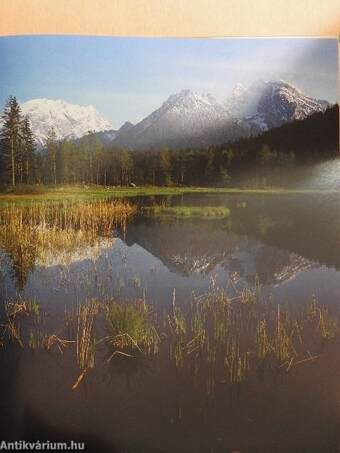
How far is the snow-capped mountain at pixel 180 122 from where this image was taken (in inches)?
72.1

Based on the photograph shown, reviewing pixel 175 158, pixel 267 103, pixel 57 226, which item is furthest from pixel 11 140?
pixel 267 103

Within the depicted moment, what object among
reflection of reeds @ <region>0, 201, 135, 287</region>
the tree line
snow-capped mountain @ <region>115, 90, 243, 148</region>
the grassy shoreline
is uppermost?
snow-capped mountain @ <region>115, 90, 243, 148</region>

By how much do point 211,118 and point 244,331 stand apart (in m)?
0.81

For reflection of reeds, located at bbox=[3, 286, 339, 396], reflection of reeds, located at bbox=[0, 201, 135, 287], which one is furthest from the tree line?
reflection of reeds, located at bbox=[3, 286, 339, 396]

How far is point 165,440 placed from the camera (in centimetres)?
174

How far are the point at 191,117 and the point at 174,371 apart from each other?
36.9 inches

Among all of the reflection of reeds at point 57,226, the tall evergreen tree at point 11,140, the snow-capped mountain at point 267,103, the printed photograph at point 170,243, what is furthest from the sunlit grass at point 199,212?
the tall evergreen tree at point 11,140

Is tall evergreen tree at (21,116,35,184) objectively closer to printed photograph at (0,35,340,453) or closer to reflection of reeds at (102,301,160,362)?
printed photograph at (0,35,340,453)

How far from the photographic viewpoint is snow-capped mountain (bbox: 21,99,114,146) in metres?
1.83

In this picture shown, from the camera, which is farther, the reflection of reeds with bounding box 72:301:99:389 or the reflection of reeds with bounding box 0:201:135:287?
the reflection of reeds with bounding box 0:201:135:287

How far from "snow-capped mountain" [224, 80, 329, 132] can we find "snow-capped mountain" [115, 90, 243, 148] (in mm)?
63

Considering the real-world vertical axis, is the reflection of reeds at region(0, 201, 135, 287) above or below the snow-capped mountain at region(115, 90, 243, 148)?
below

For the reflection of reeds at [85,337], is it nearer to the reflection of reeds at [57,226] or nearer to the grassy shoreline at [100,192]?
the reflection of reeds at [57,226]

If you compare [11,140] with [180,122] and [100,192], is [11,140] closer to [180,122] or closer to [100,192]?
[100,192]
